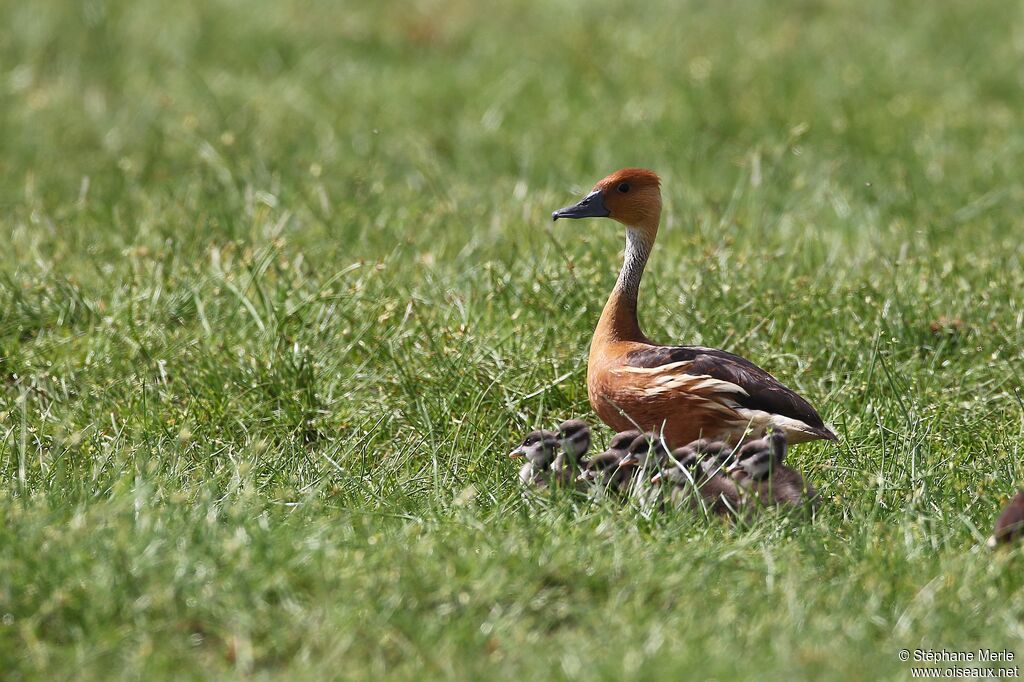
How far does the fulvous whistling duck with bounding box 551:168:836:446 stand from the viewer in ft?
16.2

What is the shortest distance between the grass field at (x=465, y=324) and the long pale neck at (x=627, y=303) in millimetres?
434

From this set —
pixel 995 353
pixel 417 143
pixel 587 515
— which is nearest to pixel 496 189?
pixel 417 143

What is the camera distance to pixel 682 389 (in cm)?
497

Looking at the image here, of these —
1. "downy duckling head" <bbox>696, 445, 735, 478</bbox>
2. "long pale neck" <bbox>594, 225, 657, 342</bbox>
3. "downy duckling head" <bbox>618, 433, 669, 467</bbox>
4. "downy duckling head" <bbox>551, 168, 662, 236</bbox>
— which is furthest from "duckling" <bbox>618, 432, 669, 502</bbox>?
"downy duckling head" <bbox>551, 168, 662, 236</bbox>

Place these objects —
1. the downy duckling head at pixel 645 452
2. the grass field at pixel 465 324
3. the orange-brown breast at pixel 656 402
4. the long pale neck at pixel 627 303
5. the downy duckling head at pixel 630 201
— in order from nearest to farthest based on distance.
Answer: the grass field at pixel 465 324
the downy duckling head at pixel 645 452
the orange-brown breast at pixel 656 402
the long pale neck at pixel 627 303
the downy duckling head at pixel 630 201

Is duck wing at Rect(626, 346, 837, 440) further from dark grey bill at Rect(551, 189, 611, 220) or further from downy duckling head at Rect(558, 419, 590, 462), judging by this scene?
dark grey bill at Rect(551, 189, 611, 220)

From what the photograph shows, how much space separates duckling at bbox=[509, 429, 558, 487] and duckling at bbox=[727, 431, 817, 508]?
649 millimetres

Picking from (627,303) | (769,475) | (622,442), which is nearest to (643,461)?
(622,442)

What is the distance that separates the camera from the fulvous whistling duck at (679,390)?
493cm

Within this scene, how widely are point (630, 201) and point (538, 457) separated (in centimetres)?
127

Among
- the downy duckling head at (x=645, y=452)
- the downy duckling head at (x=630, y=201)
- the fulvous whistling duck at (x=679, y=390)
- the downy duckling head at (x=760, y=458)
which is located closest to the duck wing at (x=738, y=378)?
the fulvous whistling duck at (x=679, y=390)

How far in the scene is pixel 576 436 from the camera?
5.04 meters

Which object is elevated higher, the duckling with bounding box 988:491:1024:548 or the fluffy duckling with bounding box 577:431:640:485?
the duckling with bounding box 988:491:1024:548

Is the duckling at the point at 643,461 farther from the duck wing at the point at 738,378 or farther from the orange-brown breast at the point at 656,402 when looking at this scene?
the duck wing at the point at 738,378
